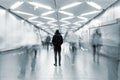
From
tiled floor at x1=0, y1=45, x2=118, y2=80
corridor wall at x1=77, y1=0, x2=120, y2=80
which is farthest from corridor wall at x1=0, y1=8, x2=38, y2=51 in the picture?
corridor wall at x1=77, y1=0, x2=120, y2=80

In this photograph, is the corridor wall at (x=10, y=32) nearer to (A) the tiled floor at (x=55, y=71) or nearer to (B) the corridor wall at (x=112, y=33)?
(A) the tiled floor at (x=55, y=71)

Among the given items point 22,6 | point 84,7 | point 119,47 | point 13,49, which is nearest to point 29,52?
point 13,49

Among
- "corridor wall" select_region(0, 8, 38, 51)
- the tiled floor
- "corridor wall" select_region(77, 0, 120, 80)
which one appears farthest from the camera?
"corridor wall" select_region(0, 8, 38, 51)

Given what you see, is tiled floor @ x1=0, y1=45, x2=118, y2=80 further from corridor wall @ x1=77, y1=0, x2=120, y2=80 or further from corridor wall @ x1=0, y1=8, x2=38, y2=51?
corridor wall @ x1=0, y1=8, x2=38, y2=51

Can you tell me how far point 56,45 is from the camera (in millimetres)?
10984

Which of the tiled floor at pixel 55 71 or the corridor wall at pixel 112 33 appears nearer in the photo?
the tiled floor at pixel 55 71

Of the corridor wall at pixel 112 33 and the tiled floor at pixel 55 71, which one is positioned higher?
the corridor wall at pixel 112 33

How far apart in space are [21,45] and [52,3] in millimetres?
6784

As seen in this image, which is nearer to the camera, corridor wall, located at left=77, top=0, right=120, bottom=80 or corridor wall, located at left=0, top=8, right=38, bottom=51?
corridor wall, located at left=77, top=0, right=120, bottom=80

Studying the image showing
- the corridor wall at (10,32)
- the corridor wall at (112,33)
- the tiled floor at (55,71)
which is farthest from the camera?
the corridor wall at (10,32)

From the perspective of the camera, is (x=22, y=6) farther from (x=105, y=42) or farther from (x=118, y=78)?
(x=118, y=78)

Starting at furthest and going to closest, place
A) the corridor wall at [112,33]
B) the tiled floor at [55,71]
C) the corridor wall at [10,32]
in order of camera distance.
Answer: the corridor wall at [10,32]
the corridor wall at [112,33]
the tiled floor at [55,71]

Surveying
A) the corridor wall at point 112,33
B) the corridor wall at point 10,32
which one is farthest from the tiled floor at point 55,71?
the corridor wall at point 10,32

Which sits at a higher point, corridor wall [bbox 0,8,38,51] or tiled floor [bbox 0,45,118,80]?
corridor wall [bbox 0,8,38,51]
